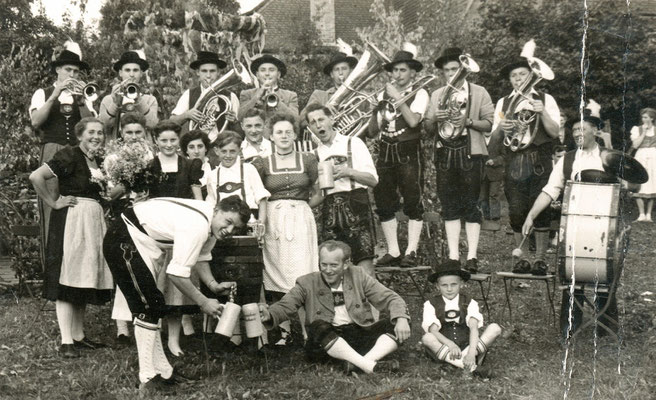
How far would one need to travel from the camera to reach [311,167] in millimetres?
5926

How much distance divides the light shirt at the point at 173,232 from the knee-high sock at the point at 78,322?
50.2 inches

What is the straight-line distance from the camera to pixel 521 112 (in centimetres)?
700

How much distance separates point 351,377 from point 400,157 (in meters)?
2.75

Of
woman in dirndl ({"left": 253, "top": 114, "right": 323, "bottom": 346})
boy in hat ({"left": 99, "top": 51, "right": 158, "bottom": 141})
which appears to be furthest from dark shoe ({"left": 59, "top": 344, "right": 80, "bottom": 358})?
boy in hat ({"left": 99, "top": 51, "right": 158, "bottom": 141})

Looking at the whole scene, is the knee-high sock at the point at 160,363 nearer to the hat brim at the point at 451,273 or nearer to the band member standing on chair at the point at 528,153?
the hat brim at the point at 451,273

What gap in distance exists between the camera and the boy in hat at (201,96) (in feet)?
22.6

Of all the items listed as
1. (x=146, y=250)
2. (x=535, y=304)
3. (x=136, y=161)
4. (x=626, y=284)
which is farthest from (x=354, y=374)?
(x=626, y=284)

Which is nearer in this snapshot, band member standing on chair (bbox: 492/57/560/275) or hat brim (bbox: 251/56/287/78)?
band member standing on chair (bbox: 492/57/560/275)

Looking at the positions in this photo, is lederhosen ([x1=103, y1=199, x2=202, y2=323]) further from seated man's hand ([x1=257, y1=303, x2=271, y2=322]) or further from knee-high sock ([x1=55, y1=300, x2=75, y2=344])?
knee-high sock ([x1=55, y1=300, x2=75, y2=344])

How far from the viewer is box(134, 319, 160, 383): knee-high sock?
4.75 metres

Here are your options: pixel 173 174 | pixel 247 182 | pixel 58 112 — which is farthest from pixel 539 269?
pixel 58 112

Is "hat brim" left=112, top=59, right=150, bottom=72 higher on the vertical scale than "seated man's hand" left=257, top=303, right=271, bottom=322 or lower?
higher

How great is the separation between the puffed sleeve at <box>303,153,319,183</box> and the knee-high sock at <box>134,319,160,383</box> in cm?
182

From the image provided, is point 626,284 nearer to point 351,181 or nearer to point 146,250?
point 351,181
